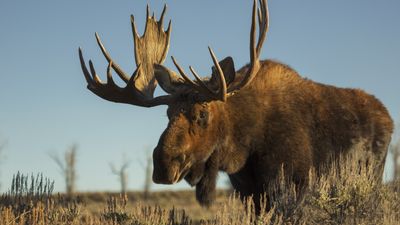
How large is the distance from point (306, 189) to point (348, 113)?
157 cm

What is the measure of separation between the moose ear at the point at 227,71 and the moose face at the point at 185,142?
331 mm

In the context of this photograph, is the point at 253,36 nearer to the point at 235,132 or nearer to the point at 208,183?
the point at 235,132

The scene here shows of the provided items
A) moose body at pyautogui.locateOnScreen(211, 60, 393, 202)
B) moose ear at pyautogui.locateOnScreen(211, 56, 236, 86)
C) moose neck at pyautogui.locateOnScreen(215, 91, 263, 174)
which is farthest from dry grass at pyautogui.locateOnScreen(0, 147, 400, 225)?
moose ear at pyautogui.locateOnScreen(211, 56, 236, 86)

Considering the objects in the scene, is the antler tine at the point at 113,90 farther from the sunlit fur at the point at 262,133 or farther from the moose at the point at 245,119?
the sunlit fur at the point at 262,133

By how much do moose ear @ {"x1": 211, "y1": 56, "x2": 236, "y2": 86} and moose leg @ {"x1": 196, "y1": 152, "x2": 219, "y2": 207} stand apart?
37.3 inches

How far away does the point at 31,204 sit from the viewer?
9.50 m

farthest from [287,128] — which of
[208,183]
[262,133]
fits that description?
[208,183]

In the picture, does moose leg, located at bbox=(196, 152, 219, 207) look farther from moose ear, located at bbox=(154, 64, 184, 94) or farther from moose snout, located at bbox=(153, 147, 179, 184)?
moose ear, located at bbox=(154, 64, 184, 94)

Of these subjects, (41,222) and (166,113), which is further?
(166,113)

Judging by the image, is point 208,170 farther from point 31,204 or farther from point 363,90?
point 363,90

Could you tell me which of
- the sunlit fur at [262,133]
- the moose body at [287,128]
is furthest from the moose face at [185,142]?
the moose body at [287,128]

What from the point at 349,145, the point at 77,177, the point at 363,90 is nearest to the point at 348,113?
the point at 349,145

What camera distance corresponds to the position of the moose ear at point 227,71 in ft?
29.1

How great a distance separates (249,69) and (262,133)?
0.88m
